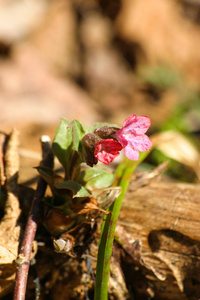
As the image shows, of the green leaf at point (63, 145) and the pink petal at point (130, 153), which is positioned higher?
the green leaf at point (63, 145)

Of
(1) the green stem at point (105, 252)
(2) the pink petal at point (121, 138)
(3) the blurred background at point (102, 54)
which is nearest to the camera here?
(2) the pink petal at point (121, 138)

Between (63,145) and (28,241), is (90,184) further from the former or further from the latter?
(28,241)

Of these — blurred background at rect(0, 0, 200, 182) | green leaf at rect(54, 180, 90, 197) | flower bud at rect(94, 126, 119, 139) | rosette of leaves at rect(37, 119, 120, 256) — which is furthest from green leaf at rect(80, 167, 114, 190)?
blurred background at rect(0, 0, 200, 182)

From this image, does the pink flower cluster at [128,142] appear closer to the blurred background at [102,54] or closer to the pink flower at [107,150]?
the pink flower at [107,150]

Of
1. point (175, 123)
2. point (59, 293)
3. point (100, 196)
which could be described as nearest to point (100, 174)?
point (100, 196)

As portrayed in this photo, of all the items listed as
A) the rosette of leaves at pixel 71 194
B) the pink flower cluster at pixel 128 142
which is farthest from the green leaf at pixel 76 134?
the pink flower cluster at pixel 128 142

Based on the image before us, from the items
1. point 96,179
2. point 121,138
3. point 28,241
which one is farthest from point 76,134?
point 28,241
